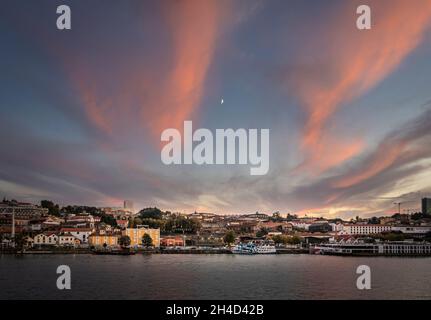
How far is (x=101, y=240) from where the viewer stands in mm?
20672

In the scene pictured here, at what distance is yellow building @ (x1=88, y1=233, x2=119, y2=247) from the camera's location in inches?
806

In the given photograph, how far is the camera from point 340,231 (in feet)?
94.6

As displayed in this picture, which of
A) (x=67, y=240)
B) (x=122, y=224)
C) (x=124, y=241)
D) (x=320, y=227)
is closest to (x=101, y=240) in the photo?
(x=124, y=241)

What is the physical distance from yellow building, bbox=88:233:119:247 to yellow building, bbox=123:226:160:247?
0.70m

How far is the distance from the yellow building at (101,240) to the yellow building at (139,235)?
0.70 metres

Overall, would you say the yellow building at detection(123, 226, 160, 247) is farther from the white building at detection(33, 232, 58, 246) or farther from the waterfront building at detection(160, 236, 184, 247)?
the white building at detection(33, 232, 58, 246)

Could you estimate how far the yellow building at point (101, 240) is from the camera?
806 inches

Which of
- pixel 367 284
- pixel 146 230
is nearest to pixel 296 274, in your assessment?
pixel 367 284

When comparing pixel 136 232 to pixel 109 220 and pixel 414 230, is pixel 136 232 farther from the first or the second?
pixel 414 230

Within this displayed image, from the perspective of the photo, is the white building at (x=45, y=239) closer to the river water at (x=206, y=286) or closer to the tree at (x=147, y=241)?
the tree at (x=147, y=241)

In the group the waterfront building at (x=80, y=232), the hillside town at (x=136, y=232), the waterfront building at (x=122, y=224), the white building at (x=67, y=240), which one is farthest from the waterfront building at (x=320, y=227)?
the white building at (x=67, y=240)

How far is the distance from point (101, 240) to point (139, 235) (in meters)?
1.93
